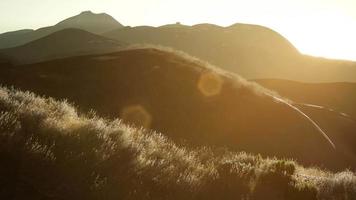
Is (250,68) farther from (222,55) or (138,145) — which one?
(138,145)

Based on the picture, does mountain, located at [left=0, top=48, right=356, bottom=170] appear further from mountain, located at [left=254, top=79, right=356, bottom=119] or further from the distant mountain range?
the distant mountain range

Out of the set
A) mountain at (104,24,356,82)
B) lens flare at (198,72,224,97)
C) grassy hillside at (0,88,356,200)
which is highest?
grassy hillside at (0,88,356,200)

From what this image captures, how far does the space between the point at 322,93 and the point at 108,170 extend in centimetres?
7049

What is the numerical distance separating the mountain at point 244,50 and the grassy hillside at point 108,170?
14455 centimetres

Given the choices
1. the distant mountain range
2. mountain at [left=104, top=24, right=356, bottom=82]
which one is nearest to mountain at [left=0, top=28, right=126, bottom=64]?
the distant mountain range

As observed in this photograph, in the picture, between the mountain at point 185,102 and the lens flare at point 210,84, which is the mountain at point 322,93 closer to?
the mountain at point 185,102

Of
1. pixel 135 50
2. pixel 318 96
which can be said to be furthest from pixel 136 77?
pixel 318 96

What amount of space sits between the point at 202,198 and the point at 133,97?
2199cm

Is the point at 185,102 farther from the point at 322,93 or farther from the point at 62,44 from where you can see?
the point at 62,44

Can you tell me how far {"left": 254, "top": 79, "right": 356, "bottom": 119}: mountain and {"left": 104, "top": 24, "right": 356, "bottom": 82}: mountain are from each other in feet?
243

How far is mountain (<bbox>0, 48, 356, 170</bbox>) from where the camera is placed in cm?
2964

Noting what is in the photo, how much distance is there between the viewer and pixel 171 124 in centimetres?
2975

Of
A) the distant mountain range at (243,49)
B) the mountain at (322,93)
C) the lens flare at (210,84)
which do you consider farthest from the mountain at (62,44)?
the lens flare at (210,84)

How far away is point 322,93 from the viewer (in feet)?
249
